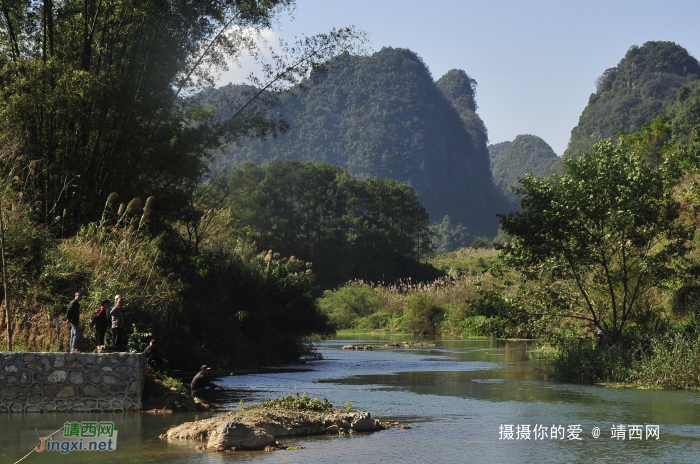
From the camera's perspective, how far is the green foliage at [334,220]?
233 feet

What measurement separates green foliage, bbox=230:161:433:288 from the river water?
47.1 meters

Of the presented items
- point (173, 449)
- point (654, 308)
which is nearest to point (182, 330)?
point (173, 449)

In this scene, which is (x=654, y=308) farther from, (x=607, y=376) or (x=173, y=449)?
(x=173, y=449)

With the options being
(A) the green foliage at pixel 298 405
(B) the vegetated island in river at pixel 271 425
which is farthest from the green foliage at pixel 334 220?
(B) the vegetated island in river at pixel 271 425

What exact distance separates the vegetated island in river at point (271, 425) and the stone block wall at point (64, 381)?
2789 mm

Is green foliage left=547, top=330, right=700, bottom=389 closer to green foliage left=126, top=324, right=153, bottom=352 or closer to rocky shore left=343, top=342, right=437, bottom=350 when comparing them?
green foliage left=126, top=324, right=153, bottom=352

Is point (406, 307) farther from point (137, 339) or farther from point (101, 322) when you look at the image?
point (101, 322)

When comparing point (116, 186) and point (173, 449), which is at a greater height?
point (116, 186)

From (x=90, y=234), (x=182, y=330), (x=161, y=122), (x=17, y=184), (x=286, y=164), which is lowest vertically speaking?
(x=182, y=330)

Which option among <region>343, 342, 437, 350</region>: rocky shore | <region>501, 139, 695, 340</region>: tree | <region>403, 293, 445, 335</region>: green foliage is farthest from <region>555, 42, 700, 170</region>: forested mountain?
<region>501, 139, 695, 340</region>: tree

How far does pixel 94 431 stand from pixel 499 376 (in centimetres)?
1380

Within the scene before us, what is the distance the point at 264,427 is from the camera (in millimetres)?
11906

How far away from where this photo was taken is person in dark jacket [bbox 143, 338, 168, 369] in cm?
1595

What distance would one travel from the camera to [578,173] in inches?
834
